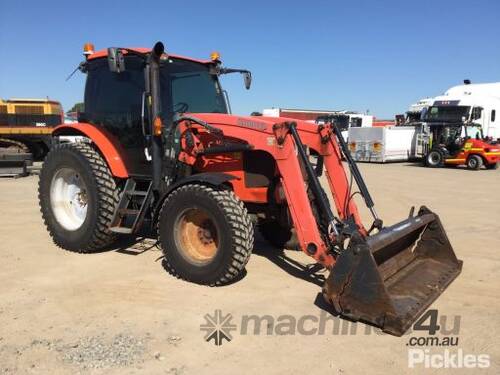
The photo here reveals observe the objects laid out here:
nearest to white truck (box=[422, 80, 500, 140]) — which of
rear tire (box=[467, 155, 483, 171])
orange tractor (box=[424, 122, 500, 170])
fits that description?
orange tractor (box=[424, 122, 500, 170])

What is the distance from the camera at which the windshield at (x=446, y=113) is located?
1989 cm

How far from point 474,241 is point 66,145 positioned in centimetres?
534

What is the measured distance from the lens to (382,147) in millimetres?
20812

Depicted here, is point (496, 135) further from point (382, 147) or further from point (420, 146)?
point (382, 147)

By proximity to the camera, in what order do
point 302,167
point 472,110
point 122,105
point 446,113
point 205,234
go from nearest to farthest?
point 205,234
point 302,167
point 122,105
point 472,110
point 446,113

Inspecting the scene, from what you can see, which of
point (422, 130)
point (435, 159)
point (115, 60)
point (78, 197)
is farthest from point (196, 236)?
point (422, 130)

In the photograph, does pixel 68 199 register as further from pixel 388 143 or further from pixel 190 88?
pixel 388 143

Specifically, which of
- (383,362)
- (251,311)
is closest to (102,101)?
(251,311)

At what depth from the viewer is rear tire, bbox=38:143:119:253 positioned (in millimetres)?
5234

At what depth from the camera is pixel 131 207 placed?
5449 millimetres

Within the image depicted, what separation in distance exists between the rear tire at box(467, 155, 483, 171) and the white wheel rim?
15808mm

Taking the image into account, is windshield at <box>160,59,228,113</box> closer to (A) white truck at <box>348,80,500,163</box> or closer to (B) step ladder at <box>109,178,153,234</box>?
(B) step ladder at <box>109,178,153,234</box>

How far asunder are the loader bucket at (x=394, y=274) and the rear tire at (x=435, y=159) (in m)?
15.1

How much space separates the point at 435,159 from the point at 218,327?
17144 millimetres
